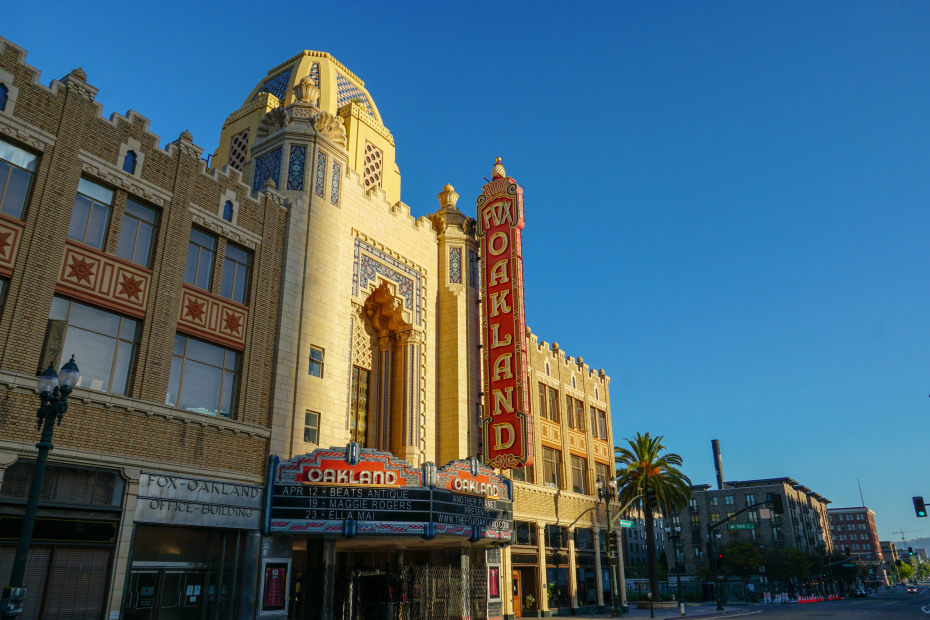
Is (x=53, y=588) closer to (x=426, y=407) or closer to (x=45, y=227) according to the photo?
(x=45, y=227)

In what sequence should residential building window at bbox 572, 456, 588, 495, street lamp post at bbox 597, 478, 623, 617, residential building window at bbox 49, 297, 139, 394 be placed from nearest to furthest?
residential building window at bbox 49, 297, 139, 394
street lamp post at bbox 597, 478, 623, 617
residential building window at bbox 572, 456, 588, 495

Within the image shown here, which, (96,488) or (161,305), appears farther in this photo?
(161,305)

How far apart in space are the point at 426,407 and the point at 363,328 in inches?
190

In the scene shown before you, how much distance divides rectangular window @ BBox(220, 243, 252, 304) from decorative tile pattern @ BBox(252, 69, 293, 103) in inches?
675

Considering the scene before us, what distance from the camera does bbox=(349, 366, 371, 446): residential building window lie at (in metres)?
29.5

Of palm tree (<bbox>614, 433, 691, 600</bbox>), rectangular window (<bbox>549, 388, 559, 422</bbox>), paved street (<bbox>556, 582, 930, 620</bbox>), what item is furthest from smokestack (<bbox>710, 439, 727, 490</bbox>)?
rectangular window (<bbox>549, 388, 559, 422</bbox>)

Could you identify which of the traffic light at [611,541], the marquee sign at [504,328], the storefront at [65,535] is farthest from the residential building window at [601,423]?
the storefront at [65,535]

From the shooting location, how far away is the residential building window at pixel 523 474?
1496 inches

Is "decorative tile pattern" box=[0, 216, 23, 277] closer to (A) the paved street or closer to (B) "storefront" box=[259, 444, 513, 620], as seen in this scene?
(B) "storefront" box=[259, 444, 513, 620]

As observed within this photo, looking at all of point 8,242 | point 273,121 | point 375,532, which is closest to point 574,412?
point 375,532

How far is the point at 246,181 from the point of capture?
29578mm

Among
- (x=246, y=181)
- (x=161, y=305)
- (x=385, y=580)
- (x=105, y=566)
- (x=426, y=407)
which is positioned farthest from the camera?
(x=426, y=407)

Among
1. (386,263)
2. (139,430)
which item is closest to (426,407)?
(386,263)

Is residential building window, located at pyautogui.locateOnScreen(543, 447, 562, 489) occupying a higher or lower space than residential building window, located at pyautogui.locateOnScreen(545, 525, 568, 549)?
higher
